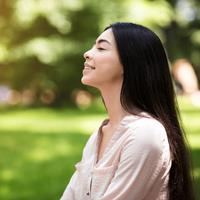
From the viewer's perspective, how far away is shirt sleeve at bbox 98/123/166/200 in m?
1.71

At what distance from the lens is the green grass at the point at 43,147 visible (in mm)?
5750

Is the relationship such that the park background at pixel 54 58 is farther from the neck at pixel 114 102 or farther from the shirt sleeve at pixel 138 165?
the shirt sleeve at pixel 138 165

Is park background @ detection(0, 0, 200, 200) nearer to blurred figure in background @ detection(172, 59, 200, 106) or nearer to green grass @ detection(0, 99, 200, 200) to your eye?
green grass @ detection(0, 99, 200, 200)

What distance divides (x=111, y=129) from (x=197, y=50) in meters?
17.9

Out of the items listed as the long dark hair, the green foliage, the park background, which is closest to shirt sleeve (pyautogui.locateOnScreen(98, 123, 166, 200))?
the long dark hair

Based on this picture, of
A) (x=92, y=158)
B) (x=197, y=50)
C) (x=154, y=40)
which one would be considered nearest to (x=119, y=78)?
(x=154, y=40)

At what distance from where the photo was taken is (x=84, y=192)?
191cm

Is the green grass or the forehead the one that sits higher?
the forehead

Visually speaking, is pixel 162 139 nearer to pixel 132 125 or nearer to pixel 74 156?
pixel 132 125

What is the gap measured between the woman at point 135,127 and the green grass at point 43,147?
3.15 meters

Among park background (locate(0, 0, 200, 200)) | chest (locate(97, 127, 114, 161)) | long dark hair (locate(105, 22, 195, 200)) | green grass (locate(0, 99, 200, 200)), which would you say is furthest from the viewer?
park background (locate(0, 0, 200, 200))

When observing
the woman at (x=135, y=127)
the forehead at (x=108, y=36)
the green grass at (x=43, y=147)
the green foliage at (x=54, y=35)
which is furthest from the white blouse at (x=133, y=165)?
the green foliage at (x=54, y=35)

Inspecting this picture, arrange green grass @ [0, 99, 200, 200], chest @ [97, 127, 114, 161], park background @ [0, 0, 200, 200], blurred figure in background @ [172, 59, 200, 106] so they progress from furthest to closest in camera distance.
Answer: blurred figure in background @ [172, 59, 200, 106], park background @ [0, 0, 200, 200], green grass @ [0, 99, 200, 200], chest @ [97, 127, 114, 161]

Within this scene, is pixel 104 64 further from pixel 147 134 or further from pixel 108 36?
pixel 147 134
